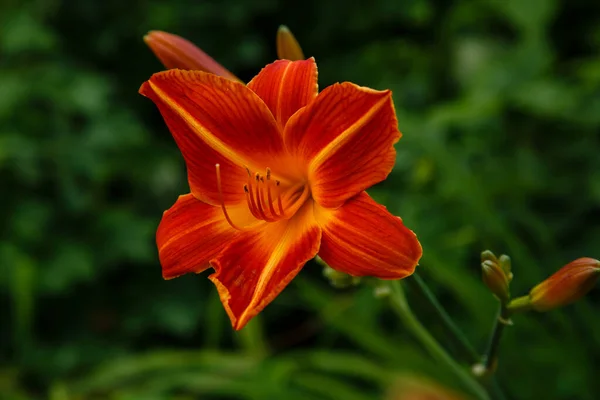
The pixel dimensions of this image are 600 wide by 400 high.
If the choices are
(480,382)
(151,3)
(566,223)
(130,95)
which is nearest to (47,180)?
(130,95)

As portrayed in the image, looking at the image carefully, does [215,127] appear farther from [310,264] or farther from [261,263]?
[310,264]

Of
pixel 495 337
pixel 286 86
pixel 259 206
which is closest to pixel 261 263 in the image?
pixel 259 206

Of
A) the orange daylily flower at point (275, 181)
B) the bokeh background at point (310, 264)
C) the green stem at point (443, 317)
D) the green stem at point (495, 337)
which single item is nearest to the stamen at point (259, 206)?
the orange daylily flower at point (275, 181)

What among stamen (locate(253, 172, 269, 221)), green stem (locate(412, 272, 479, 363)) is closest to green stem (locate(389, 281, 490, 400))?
green stem (locate(412, 272, 479, 363))

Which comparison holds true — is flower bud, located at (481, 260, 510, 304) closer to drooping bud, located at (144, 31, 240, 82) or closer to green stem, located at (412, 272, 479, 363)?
green stem, located at (412, 272, 479, 363)

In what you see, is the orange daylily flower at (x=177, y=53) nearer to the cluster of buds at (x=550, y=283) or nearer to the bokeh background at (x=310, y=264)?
the cluster of buds at (x=550, y=283)
